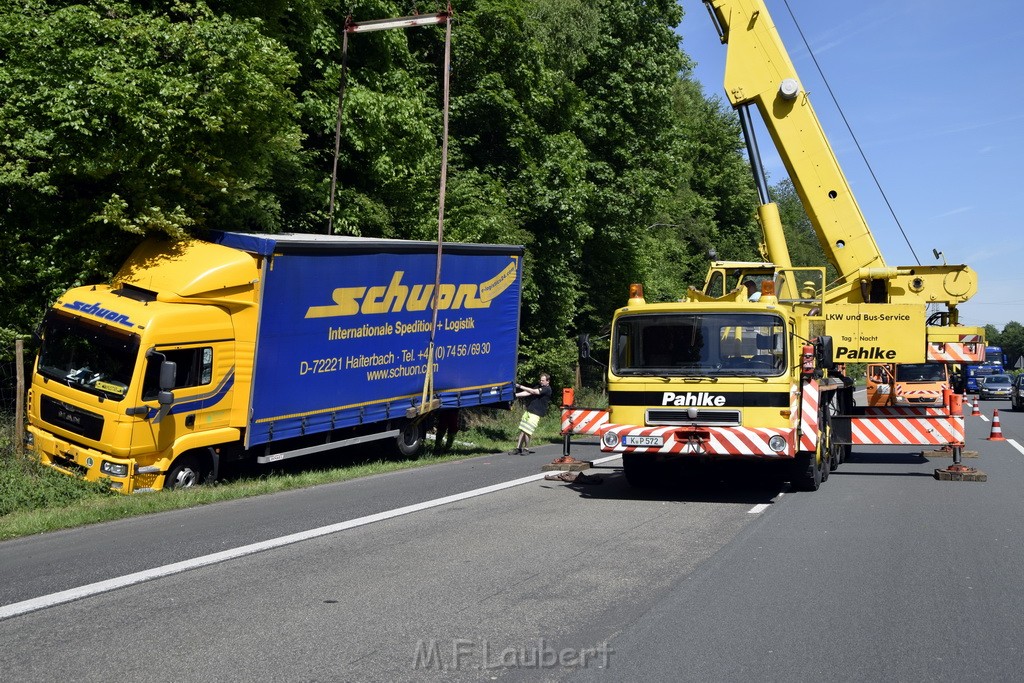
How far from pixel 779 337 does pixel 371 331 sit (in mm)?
6625

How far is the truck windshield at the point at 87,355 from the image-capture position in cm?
1275

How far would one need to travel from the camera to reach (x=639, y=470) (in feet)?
43.6

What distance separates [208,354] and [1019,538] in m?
9.82

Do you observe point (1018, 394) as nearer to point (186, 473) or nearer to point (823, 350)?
point (823, 350)

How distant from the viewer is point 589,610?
22.3 ft

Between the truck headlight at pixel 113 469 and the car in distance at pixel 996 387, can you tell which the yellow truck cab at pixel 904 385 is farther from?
the car in distance at pixel 996 387

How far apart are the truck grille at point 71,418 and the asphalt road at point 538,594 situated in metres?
2.43

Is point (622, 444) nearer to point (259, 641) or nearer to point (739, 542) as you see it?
point (739, 542)

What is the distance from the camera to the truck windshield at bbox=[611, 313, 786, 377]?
1193 centimetres

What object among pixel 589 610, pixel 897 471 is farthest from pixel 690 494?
pixel 589 610

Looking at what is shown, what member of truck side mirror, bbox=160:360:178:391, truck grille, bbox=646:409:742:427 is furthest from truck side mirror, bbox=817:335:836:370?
truck side mirror, bbox=160:360:178:391

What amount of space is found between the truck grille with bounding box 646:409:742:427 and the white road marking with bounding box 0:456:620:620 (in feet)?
7.99

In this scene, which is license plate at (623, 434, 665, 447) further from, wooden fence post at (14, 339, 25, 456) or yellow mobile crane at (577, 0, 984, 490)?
wooden fence post at (14, 339, 25, 456)

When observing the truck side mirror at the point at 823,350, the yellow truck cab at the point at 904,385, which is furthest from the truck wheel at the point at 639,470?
the yellow truck cab at the point at 904,385
